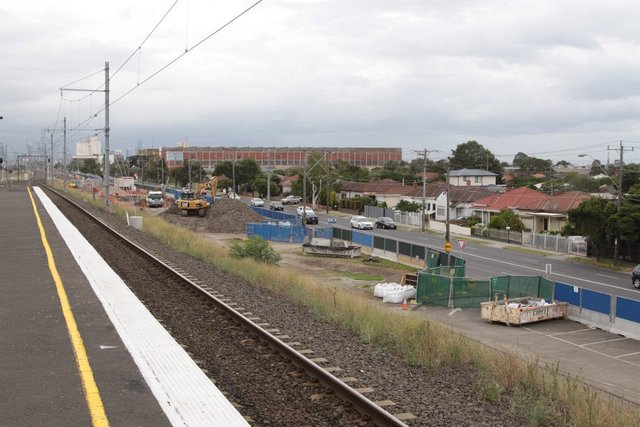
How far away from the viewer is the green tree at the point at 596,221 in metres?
49.2

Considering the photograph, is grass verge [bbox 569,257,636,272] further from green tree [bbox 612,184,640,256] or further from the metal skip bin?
the metal skip bin

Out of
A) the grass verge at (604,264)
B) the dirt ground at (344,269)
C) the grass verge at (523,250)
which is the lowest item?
the grass verge at (523,250)

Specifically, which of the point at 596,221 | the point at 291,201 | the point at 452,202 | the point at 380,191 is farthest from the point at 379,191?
the point at 596,221

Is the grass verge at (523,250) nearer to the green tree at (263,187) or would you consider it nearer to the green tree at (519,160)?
the green tree at (263,187)

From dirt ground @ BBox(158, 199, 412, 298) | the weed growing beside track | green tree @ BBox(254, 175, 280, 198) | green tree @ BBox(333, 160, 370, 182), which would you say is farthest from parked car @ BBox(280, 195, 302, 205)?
the weed growing beside track

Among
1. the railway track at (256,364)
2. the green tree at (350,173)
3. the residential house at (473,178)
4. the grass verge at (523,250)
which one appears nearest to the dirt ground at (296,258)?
the grass verge at (523,250)

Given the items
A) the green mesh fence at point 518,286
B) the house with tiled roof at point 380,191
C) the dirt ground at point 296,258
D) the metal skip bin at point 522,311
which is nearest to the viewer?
the metal skip bin at point 522,311

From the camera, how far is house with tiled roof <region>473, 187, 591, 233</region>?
67812 mm

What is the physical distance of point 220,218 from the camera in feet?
220

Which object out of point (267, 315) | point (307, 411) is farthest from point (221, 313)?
point (307, 411)

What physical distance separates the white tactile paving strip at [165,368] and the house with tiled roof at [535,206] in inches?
2220

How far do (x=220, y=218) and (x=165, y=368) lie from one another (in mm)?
58394

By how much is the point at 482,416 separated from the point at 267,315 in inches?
255

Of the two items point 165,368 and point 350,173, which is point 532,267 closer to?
point 165,368
